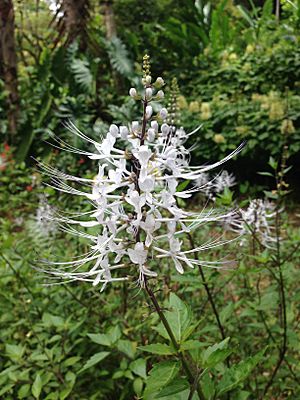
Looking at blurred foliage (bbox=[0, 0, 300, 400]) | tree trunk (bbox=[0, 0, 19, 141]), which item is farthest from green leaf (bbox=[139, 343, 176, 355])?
tree trunk (bbox=[0, 0, 19, 141])

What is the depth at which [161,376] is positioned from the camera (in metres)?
1.18

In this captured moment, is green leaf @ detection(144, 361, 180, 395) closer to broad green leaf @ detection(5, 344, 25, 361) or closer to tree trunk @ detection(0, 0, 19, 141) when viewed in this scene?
broad green leaf @ detection(5, 344, 25, 361)

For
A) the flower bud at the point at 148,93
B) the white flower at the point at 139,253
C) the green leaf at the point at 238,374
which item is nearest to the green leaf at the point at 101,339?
the green leaf at the point at 238,374

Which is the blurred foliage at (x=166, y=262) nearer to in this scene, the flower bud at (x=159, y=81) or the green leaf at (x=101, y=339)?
the green leaf at (x=101, y=339)

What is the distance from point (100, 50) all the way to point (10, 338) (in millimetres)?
7600

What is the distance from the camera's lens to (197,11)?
399 inches

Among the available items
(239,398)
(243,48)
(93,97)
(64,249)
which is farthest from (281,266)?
(243,48)

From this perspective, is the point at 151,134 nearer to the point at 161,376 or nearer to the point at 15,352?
the point at 161,376

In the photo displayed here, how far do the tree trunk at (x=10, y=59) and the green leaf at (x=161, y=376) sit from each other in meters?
6.47

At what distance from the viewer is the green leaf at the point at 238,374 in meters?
1.22

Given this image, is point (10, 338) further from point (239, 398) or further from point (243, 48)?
point (243, 48)

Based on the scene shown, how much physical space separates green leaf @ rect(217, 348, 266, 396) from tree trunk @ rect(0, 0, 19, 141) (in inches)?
255

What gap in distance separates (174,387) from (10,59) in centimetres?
664

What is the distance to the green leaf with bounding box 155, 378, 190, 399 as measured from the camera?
1.18 metres
